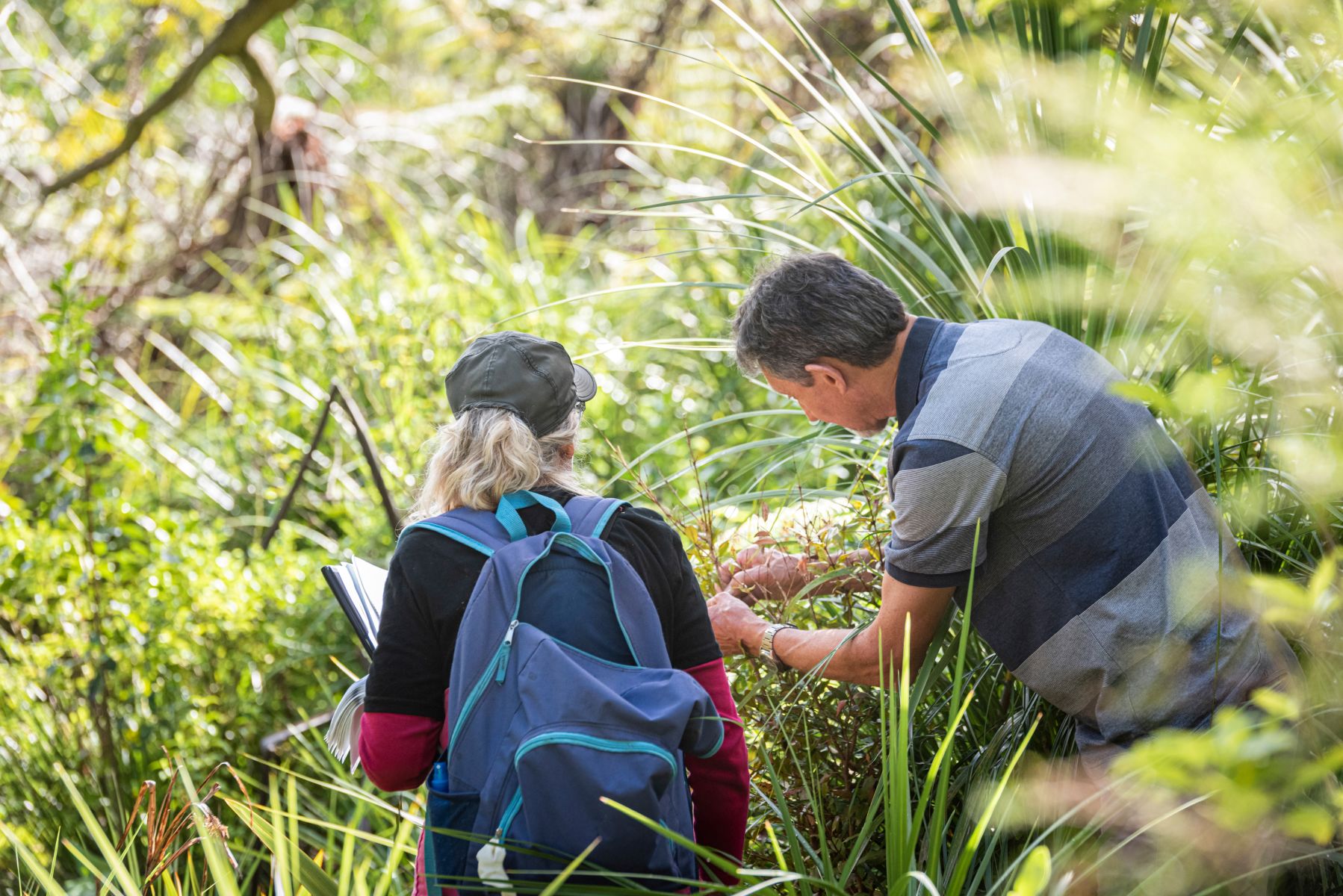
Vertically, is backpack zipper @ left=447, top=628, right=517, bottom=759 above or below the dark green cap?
below

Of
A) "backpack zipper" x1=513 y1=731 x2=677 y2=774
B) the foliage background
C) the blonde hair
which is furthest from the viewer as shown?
the blonde hair

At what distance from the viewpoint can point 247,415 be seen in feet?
15.0

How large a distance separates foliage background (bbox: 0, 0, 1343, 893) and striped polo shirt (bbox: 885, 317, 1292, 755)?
0.14 m

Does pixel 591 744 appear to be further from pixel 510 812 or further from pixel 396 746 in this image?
pixel 396 746

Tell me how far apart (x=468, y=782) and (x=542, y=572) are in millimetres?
296

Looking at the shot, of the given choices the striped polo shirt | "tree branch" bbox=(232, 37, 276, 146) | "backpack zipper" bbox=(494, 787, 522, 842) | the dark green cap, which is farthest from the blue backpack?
"tree branch" bbox=(232, 37, 276, 146)

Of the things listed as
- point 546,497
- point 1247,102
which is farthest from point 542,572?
point 1247,102

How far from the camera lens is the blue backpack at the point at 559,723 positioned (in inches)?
52.3

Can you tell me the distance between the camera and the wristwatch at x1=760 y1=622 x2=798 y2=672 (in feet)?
6.20

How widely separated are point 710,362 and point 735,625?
283cm

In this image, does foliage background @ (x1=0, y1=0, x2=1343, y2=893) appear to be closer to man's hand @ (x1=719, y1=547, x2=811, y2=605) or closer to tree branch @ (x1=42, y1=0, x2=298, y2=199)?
man's hand @ (x1=719, y1=547, x2=811, y2=605)

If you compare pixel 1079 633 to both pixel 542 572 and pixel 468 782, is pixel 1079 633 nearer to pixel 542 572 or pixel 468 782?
pixel 542 572

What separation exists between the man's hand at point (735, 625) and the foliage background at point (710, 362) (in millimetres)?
93

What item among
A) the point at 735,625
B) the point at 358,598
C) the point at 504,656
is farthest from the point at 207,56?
the point at 504,656
